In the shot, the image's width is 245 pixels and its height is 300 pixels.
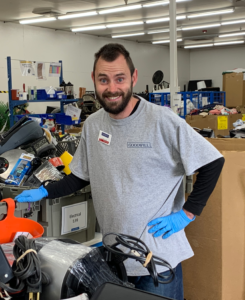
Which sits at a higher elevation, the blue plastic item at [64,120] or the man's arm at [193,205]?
the blue plastic item at [64,120]

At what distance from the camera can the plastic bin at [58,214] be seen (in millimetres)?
1628

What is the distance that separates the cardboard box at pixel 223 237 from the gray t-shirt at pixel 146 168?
0.59 m

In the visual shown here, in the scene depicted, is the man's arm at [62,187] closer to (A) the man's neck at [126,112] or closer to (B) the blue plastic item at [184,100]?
(A) the man's neck at [126,112]

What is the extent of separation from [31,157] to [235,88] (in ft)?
26.9

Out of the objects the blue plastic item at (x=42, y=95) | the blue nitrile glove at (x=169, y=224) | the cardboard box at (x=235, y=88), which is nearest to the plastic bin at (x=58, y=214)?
the blue nitrile glove at (x=169, y=224)

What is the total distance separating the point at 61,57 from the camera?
10.6 metres

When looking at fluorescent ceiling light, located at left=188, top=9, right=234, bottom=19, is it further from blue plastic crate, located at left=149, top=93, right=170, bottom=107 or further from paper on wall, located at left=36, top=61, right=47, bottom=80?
paper on wall, located at left=36, top=61, right=47, bottom=80

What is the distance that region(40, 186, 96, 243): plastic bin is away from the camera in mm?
1628

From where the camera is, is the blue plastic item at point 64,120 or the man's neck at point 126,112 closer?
the man's neck at point 126,112

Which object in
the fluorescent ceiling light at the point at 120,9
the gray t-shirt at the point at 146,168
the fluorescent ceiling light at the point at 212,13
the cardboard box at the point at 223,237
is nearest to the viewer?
the gray t-shirt at the point at 146,168

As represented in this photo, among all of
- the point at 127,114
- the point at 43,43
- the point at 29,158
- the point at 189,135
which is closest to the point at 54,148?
the point at 29,158

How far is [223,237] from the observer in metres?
1.93

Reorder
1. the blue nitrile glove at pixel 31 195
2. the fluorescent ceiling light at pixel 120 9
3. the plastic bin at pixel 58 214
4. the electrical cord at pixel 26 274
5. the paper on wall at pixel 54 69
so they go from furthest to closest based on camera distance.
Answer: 1. the fluorescent ceiling light at pixel 120 9
2. the paper on wall at pixel 54 69
3. the plastic bin at pixel 58 214
4. the blue nitrile glove at pixel 31 195
5. the electrical cord at pixel 26 274

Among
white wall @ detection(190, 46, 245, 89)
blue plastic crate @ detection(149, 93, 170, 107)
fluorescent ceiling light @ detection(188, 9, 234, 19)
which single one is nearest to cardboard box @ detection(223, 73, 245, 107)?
fluorescent ceiling light @ detection(188, 9, 234, 19)
